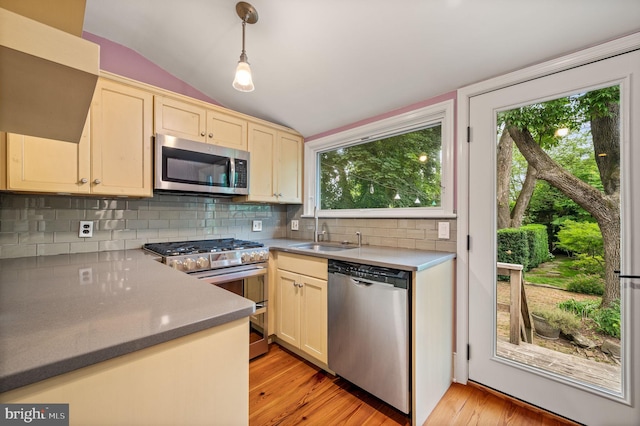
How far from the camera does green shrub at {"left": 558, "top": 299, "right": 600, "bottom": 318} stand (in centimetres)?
145

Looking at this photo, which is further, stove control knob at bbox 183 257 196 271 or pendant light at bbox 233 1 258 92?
stove control knob at bbox 183 257 196 271

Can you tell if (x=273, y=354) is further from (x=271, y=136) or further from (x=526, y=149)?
(x=526, y=149)

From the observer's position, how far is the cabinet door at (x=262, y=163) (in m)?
2.52

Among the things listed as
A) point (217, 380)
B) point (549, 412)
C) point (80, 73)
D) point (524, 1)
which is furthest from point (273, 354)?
point (524, 1)

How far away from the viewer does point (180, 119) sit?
2100mm

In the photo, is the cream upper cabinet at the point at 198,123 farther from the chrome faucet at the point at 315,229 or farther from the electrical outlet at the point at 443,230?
the electrical outlet at the point at 443,230

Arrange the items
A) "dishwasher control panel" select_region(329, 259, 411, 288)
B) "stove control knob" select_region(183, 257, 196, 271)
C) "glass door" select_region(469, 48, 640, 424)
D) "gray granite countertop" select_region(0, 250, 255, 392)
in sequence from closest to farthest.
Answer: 1. "gray granite countertop" select_region(0, 250, 255, 392)
2. "glass door" select_region(469, 48, 640, 424)
3. "dishwasher control panel" select_region(329, 259, 411, 288)
4. "stove control knob" select_region(183, 257, 196, 271)

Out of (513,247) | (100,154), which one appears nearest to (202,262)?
(100,154)

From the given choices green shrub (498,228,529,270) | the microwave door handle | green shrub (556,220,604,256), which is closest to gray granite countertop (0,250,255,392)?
the microwave door handle

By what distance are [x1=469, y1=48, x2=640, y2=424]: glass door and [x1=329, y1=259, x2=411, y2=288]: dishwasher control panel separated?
68 cm

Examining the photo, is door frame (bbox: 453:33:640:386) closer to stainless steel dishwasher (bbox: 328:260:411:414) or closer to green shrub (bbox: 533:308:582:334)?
green shrub (bbox: 533:308:582:334)

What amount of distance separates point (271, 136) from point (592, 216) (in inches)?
97.7

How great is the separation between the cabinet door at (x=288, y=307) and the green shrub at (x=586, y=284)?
69.0 inches

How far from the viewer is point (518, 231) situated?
170 centimetres
